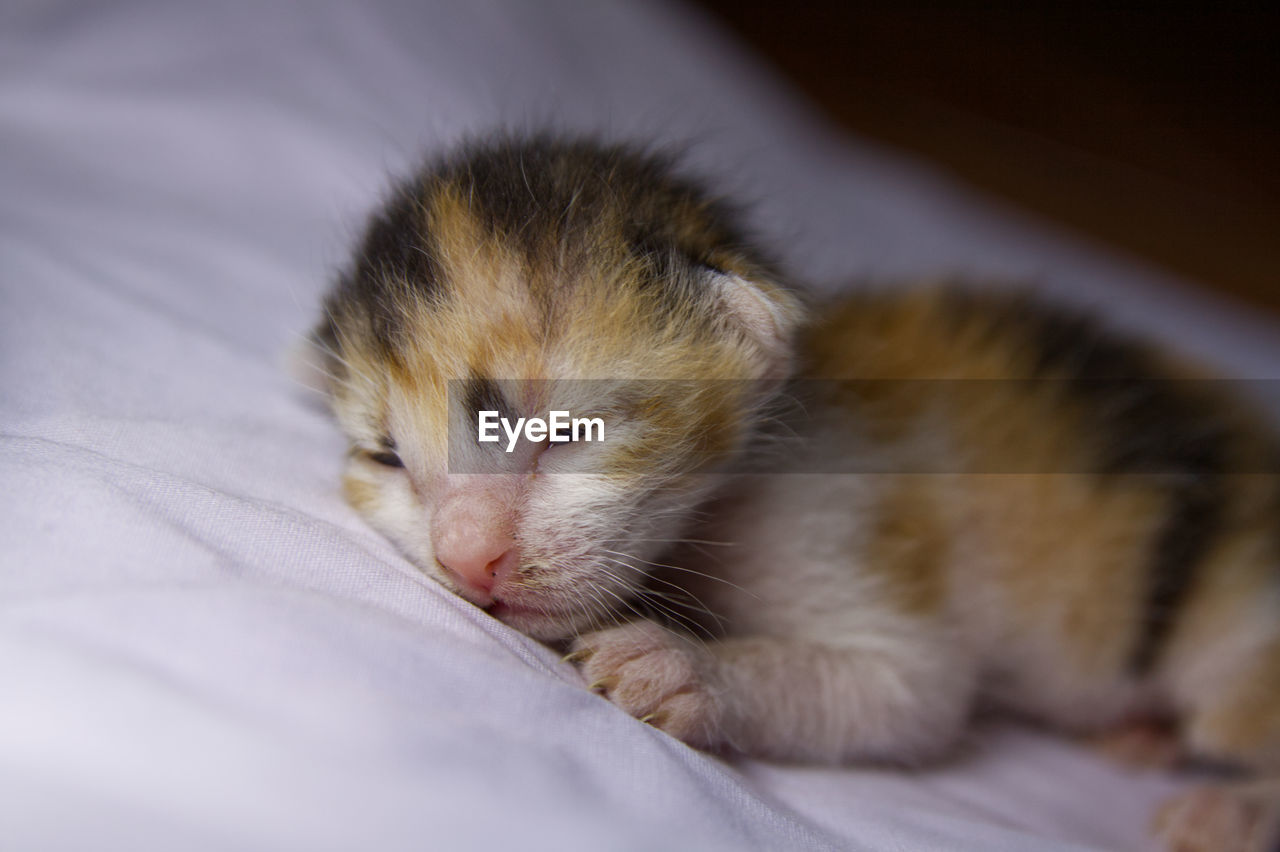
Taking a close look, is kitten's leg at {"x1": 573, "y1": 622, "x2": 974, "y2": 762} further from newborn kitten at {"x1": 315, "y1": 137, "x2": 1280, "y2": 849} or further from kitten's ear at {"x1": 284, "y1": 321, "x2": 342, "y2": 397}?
kitten's ear at {"x1": 284, "y1": 321, "x2": 342, "y2": 397}

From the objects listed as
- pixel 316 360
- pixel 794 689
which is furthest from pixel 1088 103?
pixel 316 360

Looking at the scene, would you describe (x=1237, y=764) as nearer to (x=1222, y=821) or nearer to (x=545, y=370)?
(x=1222, y=821)

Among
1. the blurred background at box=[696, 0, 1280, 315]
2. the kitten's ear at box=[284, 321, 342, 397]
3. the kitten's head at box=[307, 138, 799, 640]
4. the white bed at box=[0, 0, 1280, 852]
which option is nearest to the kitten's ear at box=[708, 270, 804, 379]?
the kitten's head at box=[307, 138, 799, 640]

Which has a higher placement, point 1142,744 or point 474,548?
point 474,548

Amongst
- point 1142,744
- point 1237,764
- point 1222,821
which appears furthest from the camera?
point 1142,744

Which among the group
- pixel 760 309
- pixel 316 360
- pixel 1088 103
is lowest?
pixel 316 360

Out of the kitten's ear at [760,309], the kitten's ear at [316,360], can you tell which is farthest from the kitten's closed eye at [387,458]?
the kitten's ear at [760,309]

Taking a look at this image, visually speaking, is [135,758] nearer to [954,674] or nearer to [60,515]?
[60,515]
